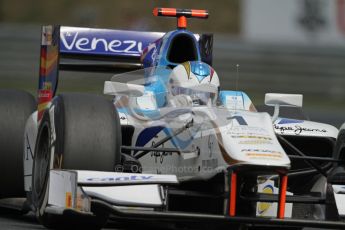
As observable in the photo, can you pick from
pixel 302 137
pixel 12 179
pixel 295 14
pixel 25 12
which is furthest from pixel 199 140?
pixel 25 12

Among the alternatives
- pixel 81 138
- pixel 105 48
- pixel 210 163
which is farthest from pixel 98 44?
pixel 210 163

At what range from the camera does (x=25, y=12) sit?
112ft

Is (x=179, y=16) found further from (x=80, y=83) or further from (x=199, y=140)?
(x=80, y=83)

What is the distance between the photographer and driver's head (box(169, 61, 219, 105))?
29.9ft

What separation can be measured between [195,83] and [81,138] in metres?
1.58

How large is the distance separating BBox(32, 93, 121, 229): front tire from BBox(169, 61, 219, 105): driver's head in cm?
108

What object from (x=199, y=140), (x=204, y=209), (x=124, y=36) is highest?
(x=124, y=36)

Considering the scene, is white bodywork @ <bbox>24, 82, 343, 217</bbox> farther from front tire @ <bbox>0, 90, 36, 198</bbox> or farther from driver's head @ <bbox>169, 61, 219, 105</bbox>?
front tire @ <bbox>0, 90, 36, 198</bbox>

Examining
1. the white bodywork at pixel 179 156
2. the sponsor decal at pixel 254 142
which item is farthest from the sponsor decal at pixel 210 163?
the sponsor decal at pixel 254 142

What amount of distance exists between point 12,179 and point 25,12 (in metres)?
24.6

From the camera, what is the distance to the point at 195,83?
9.21 m

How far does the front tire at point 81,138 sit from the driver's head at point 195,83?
1.08 m

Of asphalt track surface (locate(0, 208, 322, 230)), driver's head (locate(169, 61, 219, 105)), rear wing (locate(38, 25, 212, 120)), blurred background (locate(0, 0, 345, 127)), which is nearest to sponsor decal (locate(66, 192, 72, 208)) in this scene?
asphalt track surface (locate(0, 208, 322, 230))

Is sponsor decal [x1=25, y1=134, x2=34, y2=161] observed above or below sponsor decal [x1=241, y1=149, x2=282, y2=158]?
below
